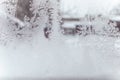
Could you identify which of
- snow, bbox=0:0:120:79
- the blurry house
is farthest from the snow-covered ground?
the blurry house

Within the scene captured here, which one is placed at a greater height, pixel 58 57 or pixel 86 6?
pixel 86 6

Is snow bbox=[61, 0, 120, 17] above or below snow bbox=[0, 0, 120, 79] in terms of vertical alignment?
above

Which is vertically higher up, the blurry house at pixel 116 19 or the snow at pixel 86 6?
the snow at pixel 86 6

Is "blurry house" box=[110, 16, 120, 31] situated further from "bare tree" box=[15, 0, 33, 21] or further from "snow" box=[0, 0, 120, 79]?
"bare tree" box=[15, 0, 33, 21]

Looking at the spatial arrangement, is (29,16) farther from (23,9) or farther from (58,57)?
(58,57)

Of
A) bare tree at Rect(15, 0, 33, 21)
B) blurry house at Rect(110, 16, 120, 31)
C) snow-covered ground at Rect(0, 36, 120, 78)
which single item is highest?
bare tree at Rect(15, 0, 33, 21)

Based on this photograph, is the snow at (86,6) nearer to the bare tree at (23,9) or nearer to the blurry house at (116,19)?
the blurry house at (116,19)

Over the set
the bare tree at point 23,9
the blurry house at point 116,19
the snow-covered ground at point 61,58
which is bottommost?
the snow-covered ground at point 61,58

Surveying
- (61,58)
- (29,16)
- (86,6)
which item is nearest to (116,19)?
(86,6)

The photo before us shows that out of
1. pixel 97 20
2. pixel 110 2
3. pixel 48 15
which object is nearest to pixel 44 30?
pixel 48 15

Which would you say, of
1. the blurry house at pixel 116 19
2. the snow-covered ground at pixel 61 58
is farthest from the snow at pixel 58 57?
the blurry house at pixel 116 19

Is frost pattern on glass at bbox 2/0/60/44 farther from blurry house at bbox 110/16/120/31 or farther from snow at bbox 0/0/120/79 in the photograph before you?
blurry house at bbox 110/16/120/31

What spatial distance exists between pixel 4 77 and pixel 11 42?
231 millimetres

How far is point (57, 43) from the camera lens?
5.63 ft
